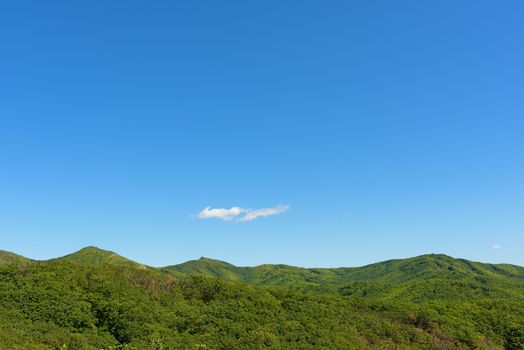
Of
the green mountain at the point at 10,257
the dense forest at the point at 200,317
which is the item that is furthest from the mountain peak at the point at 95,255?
the dense forest at the point at 200,317

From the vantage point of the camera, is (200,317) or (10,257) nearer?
(200,317)

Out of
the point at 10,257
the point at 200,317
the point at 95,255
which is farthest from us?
the point at 95,255

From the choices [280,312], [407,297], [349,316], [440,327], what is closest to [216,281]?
[280,312]

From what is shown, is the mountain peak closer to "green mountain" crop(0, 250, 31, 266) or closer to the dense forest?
"green mountain" crop(0, 250, 31, 266)

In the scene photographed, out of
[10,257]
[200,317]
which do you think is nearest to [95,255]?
[10,257]

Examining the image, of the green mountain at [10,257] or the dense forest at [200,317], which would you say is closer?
the dense forest at [200,317]

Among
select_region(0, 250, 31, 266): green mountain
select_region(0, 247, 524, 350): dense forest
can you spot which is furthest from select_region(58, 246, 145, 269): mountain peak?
select_region(0, 247, 524, 350): dense forest

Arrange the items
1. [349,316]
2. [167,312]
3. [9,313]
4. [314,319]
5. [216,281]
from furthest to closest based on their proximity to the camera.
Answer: [216,281]
[349,316]
[314,319]
[167,312]
[9,313]

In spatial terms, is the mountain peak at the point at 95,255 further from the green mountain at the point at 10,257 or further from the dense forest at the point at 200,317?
the dense forest at the point at 200,317

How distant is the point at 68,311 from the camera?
38906 millimetres

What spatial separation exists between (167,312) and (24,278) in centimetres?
1680

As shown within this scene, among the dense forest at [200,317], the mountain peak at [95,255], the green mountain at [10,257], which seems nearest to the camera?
the dense forest at [200,317]

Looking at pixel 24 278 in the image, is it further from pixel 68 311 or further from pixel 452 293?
pixel 452 293

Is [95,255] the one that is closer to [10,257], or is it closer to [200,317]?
[10,257]
